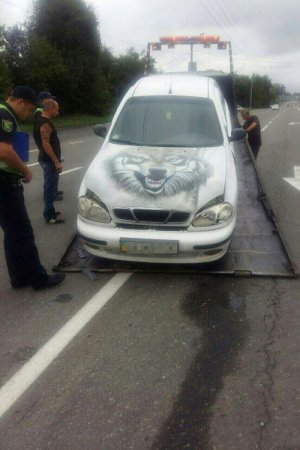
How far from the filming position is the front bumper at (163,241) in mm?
4172

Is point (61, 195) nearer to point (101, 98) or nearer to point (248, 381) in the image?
point (248, 381)

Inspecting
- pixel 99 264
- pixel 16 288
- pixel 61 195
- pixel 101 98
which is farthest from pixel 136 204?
pixel 101 98

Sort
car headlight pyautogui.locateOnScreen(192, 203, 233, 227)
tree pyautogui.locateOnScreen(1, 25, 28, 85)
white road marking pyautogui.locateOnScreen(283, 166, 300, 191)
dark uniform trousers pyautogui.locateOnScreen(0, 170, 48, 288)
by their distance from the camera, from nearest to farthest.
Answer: dark uniform trousers pyautogui.locateOnScreen(0, 170, 48, 288) < car headlight pyautogui.locateOnScreen(192, 203, 233, 227) < white road marking pyautogui.locateOnScreen(283, 166, 300, 191) < tree pyautogui.locateOnScreen(1, 25, 28, 85)

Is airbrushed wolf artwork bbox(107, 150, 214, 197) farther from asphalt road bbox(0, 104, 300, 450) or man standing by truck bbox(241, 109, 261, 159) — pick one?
man standing by truck bbox(241, 109, 261, 159)

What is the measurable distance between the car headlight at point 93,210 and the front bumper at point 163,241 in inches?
2.8

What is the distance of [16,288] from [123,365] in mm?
1762

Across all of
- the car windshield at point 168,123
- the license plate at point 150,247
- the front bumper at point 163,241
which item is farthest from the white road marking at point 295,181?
the license plate at point 150,247

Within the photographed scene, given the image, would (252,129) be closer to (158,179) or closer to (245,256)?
(245,256)

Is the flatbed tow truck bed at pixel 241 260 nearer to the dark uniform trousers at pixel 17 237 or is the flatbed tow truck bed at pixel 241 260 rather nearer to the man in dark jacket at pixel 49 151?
the dark uniform trousers at pixel 17 237

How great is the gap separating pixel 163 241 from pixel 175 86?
300cm

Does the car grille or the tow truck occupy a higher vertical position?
the car grille

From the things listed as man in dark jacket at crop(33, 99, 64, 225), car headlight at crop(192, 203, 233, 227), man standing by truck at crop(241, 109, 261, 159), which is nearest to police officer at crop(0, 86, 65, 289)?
car headlight at crop(192, 203, 233, 227)

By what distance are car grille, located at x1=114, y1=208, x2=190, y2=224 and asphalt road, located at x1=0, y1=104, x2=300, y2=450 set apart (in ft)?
2.23

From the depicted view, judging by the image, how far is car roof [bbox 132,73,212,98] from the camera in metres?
6.09
